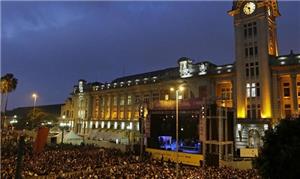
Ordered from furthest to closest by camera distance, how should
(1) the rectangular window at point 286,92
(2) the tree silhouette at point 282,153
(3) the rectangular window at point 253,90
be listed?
1. (3) the rectangular window at point 253,90
2. (1) the rectangular window at point 286,92
3. (2) the tree silhouette at point 282,153

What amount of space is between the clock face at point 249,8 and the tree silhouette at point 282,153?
3969cm

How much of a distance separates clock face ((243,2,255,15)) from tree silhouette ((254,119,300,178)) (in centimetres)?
3969

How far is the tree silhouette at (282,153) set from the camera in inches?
579

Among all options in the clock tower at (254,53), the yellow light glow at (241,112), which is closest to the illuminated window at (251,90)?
the clock tower at (254,53)

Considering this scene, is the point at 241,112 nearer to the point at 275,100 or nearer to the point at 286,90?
the point at 275,100

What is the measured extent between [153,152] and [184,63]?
958 inches

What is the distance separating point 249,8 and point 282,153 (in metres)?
42.6

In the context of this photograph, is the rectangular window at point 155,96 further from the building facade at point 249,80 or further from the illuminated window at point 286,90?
the illuminated window at point 286,90

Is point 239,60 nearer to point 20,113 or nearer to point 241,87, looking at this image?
point 241,87

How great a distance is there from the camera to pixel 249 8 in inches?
2031

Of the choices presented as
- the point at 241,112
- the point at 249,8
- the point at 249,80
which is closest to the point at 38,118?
the point at 241,112

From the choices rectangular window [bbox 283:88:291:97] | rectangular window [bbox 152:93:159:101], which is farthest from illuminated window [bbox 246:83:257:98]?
rectangular window [bbox 152:93:159:101]

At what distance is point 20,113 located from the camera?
437 ft

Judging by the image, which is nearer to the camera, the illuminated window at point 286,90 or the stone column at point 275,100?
the stone column at point 275,100
